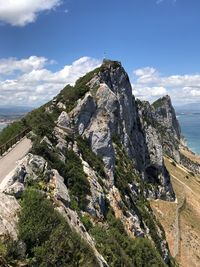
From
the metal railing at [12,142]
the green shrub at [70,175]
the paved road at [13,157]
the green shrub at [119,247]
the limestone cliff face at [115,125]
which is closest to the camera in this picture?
the green shrub at [119,247]

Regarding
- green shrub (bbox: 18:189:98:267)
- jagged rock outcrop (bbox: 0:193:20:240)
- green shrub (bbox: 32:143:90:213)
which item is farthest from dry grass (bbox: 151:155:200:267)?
jagged rock outcrop (bbox: 0:193:20:240)

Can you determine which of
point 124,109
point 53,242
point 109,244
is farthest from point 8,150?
point 124,109

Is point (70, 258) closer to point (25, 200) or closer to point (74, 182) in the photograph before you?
point (25, 200)

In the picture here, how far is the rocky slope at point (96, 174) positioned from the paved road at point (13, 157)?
4.62ft

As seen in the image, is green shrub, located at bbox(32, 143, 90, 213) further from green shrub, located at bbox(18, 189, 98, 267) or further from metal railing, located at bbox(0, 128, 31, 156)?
Answer: green shrub, located at bbox(18, 189, 98, 267)

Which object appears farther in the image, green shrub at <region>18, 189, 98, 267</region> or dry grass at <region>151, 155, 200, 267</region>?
dry grass at <region>151, 155, 200, 267</region>

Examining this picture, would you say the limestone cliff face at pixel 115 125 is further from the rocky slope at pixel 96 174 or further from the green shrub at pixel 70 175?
the green shrub at pixel 70 175

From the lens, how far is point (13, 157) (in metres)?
29.6

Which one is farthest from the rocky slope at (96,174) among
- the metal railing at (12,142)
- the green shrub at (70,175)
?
the metal railing at (12,142)

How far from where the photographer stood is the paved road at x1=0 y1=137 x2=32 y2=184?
25.7 meters

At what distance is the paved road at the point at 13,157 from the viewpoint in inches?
1011

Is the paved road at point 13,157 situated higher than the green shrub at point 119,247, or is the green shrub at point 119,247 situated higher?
the paved road at point 13,157

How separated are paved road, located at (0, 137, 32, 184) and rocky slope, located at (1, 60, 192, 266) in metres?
1.41

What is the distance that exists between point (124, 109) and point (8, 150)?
36.8 meters
